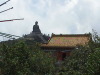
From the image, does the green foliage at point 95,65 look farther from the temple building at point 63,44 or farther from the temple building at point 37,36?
the temple building at point 37,36

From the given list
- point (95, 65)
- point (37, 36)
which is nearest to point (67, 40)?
point (37, 36)

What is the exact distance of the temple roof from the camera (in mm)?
37597

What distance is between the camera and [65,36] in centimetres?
4112

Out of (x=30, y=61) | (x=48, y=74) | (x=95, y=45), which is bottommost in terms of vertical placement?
(x=48, y=74)

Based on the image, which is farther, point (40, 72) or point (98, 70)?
point (40, 72)

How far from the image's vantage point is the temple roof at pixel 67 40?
3760 cm

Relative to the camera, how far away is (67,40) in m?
39.3

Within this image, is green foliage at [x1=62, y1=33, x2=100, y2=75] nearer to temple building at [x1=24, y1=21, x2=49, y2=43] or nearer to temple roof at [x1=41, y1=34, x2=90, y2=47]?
temple roof at [x1=41, y1=34, x2=90, y2=47]

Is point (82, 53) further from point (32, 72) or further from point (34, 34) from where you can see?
point (34, 34)

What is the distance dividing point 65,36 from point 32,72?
2363 cm

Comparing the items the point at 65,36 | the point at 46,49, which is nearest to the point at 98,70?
the point at 46,49

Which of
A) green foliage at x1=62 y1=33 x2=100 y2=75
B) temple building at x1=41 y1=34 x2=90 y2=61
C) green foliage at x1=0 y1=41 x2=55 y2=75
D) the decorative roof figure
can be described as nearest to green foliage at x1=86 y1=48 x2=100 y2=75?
green foliage at x1=62 y1=33 x2=100 y2=75

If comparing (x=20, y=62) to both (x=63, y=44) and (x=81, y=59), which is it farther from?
(x=63, y=44)

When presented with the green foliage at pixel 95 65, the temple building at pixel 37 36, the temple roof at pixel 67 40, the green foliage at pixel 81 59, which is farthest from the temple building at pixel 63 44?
the green foliage at pixel 95 65
